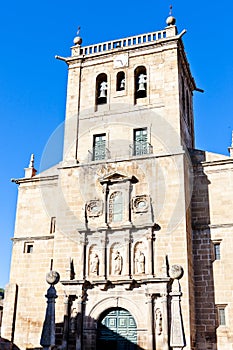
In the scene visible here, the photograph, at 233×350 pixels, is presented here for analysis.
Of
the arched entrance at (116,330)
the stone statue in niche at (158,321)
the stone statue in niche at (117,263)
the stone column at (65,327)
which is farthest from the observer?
the stone statue in niche at (117,263)

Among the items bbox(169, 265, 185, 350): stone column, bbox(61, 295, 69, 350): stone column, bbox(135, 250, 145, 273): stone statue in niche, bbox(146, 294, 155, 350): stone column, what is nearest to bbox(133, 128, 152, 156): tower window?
bbox(135, 250, 145, 273): stone statue in niche

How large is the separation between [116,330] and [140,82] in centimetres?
965

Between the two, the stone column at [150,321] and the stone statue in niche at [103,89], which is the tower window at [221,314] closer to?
the stone column at [150,321]

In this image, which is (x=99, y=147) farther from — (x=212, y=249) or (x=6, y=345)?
(x=6, y=345)

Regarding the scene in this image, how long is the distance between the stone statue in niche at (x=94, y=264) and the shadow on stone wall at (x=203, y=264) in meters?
3.50

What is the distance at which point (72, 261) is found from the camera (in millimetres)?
15734

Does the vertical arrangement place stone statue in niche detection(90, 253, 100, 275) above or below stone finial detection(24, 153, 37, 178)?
below

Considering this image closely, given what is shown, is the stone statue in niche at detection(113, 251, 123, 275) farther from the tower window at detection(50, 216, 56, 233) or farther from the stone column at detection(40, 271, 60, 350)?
the tower window at detection(50, 216, 56, 233)

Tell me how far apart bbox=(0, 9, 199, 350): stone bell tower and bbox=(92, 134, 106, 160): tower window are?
51mm

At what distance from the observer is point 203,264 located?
15570 millimetres

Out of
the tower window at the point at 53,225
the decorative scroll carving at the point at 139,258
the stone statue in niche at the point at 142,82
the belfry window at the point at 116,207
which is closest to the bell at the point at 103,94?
the stone statue in niche at the point at 142,82

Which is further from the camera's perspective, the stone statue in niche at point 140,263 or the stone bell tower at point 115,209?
the stone statue in niche at point 140,263

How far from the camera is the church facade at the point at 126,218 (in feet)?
47.8

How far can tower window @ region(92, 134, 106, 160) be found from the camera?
1727 centimetres
